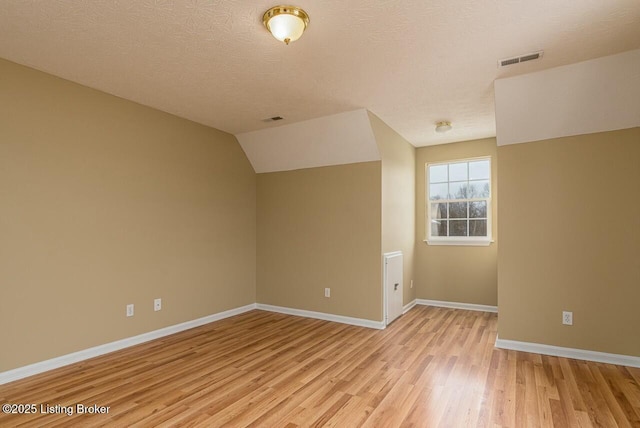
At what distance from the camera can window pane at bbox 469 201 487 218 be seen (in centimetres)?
517

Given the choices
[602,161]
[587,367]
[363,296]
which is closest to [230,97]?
[363,296]

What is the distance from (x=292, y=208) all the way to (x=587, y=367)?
3.65 m

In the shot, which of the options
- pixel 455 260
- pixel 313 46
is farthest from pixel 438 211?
pixel 313 46

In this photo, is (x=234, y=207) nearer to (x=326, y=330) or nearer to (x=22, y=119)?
(x=326, y=330)

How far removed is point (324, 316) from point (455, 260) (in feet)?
7.20

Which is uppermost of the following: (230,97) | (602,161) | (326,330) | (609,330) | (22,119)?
(230,97)

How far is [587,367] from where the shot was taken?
304cm

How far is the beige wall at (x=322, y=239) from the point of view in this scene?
4.39 meters

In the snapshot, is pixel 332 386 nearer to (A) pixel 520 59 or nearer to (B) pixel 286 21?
(B) pixel 286 21

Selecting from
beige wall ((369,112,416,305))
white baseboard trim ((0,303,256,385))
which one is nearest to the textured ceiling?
beige wall ((369,112,416,305))

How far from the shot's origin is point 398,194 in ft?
16.1

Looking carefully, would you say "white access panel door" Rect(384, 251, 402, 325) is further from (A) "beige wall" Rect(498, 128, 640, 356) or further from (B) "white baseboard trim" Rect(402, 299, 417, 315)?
(A) "beige wall" Rect(498, 128, 640, 356)

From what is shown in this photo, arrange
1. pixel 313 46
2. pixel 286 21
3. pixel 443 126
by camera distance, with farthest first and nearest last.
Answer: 1. pixel 443 126
2. pixel 313 46
3. pixel 286 21

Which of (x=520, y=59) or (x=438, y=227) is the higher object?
(x=520, y=59)
